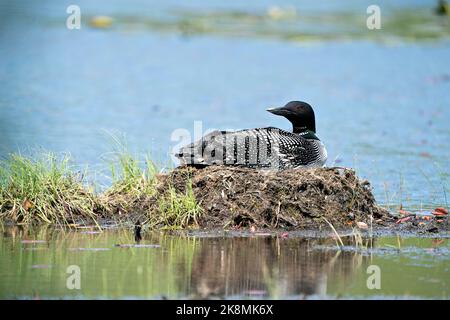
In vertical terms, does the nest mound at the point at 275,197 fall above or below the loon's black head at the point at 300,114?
below

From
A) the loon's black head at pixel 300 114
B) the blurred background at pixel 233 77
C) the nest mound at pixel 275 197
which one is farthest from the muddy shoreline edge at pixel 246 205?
the blurred background at pixel 233 77

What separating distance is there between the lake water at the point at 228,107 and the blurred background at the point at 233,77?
2.1 inches

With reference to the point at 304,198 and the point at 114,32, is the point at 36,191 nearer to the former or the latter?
the point at 304,198

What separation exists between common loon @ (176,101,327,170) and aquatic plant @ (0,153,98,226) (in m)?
1.08

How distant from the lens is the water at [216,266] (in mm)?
8016

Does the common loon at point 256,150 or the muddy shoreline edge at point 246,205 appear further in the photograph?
the common loon at point 256,150

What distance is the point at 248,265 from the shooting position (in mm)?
8836

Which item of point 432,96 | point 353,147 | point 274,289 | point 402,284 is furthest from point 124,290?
point 432,96

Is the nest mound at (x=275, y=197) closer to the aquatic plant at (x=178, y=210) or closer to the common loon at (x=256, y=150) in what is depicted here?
the aquatic plant at (x=178, y=210)

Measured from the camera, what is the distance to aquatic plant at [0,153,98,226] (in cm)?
1045

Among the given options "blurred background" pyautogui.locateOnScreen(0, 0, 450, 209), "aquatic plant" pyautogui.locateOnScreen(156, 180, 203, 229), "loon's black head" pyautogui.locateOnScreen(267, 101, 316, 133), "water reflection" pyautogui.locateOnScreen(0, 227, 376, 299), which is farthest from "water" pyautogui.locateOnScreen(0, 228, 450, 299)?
"blurred background" pyautogui.locateOnScreen(0, 0, 450, 209)

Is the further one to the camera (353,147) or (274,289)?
(353,147)

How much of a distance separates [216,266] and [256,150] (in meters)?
2.40

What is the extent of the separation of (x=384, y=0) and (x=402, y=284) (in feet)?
90.4
